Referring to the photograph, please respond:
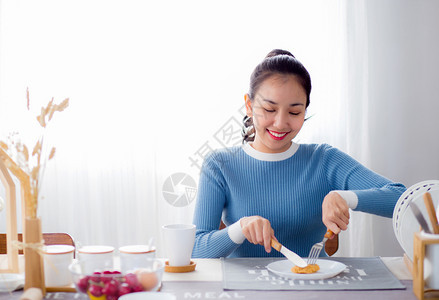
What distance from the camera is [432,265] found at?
3.12 feet

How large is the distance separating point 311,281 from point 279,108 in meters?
0.59

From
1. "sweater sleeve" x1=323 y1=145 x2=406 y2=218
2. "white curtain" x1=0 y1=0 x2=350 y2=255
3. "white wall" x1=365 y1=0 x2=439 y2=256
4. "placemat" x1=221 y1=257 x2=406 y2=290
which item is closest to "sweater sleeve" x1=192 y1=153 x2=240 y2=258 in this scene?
"placemat" x1=221 y1=257 x2=406 y2=290

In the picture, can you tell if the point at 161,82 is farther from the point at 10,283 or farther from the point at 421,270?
the point at 421,270

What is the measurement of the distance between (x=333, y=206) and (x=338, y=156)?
384 mm

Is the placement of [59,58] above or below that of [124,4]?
below

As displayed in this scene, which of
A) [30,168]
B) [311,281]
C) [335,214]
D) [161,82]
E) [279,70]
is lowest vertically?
[311,281]

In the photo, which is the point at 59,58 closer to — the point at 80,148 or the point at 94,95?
the point at 94,95

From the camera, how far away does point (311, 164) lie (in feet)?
5.39

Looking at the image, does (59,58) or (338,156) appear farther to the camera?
(59,58)

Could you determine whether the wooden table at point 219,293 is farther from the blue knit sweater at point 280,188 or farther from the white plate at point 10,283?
the blue knit sweater at point 280,188

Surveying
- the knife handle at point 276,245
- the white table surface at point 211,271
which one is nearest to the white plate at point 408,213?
the white table surface at point 211,271

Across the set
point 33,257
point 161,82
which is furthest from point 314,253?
point 161,82

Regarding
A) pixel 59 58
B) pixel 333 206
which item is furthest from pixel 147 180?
pixel 333 206

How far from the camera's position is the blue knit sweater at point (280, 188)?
1.58m
